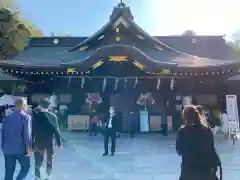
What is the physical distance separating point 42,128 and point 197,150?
3.13m

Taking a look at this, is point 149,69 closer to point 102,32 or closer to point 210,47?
point 102,32

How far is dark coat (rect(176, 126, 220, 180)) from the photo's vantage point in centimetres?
337

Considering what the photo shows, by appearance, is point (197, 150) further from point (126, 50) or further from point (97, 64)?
point (97, 64)

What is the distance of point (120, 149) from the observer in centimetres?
983

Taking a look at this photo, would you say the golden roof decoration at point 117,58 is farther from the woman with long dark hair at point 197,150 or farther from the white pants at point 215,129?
the woman with long dark hair at point 197,150

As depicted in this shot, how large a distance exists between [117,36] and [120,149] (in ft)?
28.6

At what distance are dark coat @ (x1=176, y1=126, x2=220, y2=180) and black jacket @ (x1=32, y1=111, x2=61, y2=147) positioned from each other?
2760 millimetres

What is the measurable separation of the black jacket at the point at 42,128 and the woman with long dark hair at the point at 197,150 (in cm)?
275

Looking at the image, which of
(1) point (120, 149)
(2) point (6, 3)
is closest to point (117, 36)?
(1) point (120, 149)

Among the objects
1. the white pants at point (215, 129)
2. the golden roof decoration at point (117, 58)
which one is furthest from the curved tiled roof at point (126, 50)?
the white pants at point (215, 129)

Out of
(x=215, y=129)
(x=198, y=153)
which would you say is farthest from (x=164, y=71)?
(x=198, y=153)

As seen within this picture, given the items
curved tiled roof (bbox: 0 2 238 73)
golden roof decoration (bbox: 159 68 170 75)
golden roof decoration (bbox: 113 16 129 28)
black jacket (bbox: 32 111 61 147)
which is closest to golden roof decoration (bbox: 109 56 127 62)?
curved tiled roof (bbox: 0 2 238 73)

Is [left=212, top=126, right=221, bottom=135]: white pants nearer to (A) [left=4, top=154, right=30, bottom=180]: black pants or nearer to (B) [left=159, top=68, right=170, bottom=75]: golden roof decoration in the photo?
(B) [left=159, top=68, right=170, bottom=75]: golden roof decoration

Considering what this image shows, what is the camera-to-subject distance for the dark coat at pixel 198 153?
337cm
